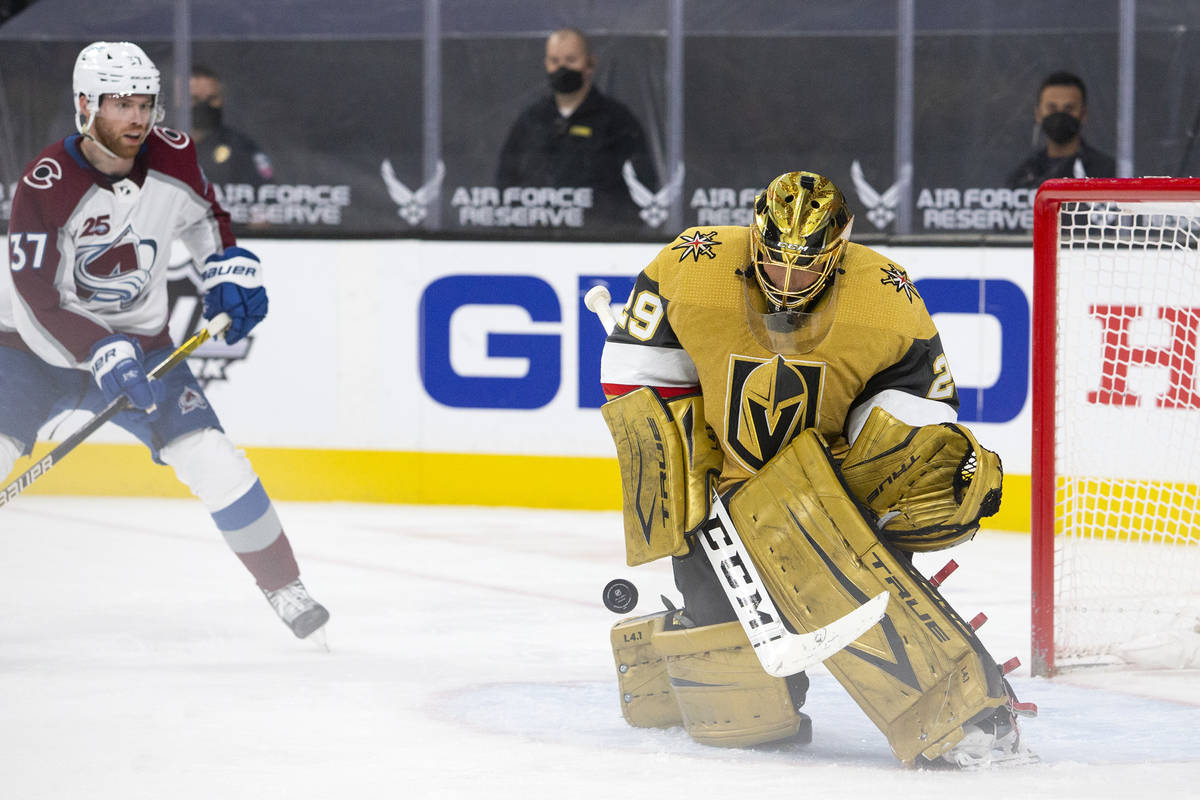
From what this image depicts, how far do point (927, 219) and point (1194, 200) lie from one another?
7.91 ft

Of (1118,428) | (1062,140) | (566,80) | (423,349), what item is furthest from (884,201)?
(1118,428)

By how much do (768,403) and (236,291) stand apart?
4.66 ft

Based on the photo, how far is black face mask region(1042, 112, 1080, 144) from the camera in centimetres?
554

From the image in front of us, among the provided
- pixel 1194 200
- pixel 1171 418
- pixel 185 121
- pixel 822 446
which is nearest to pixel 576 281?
pixel 185 121

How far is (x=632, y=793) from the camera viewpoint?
246cm

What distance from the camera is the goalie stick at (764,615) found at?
2525 millimetres

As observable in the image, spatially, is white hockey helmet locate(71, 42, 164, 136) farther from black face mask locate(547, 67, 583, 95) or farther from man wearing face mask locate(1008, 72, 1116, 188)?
man wearing face mask locate(1008, 72, 1116, 188)

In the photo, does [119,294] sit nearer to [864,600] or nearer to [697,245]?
[697,245]

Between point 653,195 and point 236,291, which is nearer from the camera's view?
point 236,291

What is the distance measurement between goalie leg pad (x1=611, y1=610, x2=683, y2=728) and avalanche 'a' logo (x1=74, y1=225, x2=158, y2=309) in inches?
56.7

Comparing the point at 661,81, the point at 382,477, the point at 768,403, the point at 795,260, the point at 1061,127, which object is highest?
the point at 661,81

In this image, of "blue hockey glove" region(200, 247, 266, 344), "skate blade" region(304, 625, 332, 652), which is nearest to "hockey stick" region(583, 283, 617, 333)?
"blue hockey glove" region(200, 247, 266, 344)

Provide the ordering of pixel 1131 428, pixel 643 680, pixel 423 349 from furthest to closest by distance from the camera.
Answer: pixel 423 349
pixel 1131 428
pixel 643 680

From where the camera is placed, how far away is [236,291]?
140 inches
